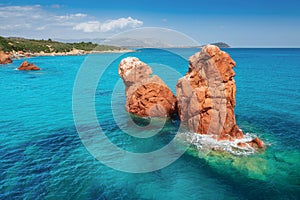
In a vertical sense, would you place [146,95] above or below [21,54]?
Result: below

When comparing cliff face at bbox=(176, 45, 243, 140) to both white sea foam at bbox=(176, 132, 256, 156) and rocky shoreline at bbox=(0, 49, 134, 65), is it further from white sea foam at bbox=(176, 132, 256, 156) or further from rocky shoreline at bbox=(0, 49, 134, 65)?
rocky shoreline at bbox=(0, 49, 134, 65)

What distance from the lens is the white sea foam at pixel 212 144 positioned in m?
21.3

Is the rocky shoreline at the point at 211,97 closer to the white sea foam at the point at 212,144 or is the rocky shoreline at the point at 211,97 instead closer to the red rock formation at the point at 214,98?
the red rock formation at the point at 214,98

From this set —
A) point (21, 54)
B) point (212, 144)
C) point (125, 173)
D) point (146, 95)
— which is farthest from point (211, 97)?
point (21, 54)

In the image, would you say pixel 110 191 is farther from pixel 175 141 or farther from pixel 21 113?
pixel 21 113

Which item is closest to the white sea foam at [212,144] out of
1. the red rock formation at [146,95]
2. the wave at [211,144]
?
the wave at [211,144]

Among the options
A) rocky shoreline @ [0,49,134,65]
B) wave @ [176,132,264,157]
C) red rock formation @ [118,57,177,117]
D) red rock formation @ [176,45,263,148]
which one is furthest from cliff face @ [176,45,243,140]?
rocky shoreline @ [0,49,134,65]

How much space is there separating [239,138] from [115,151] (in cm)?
1224

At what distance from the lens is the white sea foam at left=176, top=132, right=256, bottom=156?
2126 centimetres

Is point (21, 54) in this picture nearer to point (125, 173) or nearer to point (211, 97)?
point (211, 97)

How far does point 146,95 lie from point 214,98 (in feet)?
33.0

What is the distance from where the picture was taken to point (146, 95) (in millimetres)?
31547

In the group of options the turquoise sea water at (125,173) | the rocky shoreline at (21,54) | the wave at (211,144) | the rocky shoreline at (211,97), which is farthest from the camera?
the rocky shoreline at (21,54)

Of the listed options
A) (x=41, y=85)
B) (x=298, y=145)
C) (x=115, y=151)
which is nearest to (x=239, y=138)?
(x=298, y=145)
